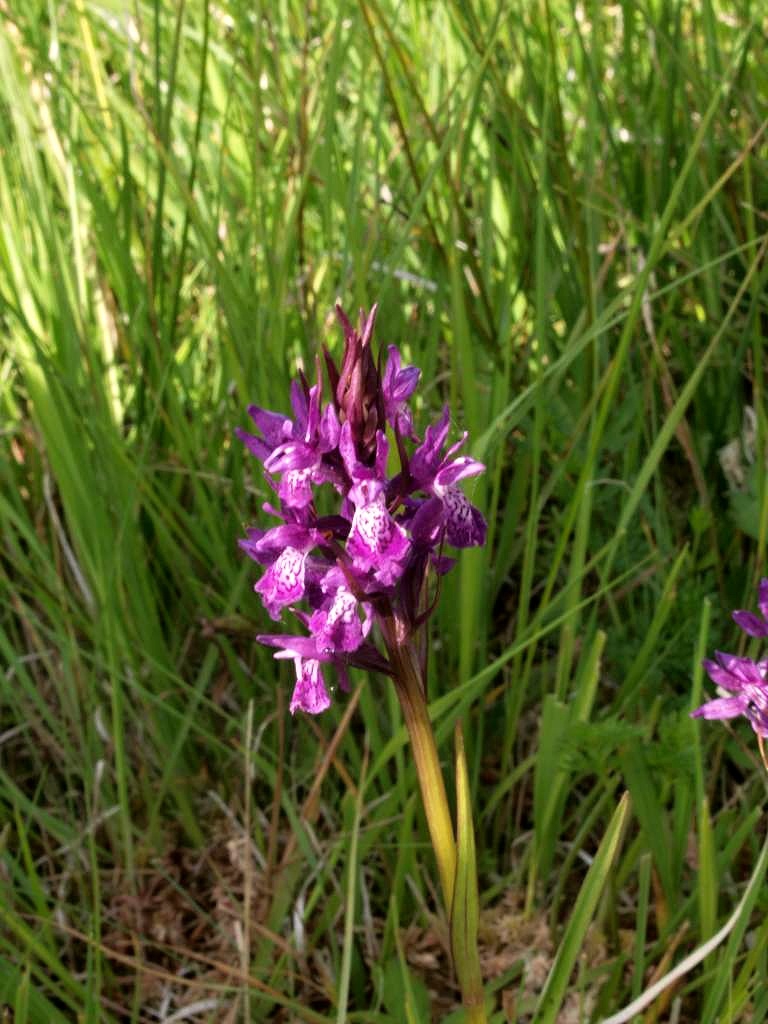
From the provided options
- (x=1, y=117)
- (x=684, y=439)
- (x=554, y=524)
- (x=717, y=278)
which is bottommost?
(x=554, y=524)

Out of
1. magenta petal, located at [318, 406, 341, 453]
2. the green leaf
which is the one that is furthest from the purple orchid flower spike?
the green leaf

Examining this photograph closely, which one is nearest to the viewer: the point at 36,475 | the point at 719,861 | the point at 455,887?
the point at 455,887

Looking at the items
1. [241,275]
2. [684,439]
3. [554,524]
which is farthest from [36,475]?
[684,439]

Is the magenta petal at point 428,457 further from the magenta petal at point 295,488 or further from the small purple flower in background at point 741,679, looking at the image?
the small purple flower in background at point 741,679

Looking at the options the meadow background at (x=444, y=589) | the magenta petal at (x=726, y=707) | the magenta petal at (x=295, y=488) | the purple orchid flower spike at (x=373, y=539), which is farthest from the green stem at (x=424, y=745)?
the magenta petal at (x=726, y=707)

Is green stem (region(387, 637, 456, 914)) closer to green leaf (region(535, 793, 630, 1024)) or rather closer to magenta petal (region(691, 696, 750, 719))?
green leaf (region(535, 793, 630, 1024))

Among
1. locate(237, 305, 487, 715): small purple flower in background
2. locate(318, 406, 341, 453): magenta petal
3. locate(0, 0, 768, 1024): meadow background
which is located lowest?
locate(0, 0, 768, 1024): meadow background

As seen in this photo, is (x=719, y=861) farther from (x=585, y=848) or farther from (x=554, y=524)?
(x=554, y=524)

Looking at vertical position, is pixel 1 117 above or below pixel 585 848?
above
